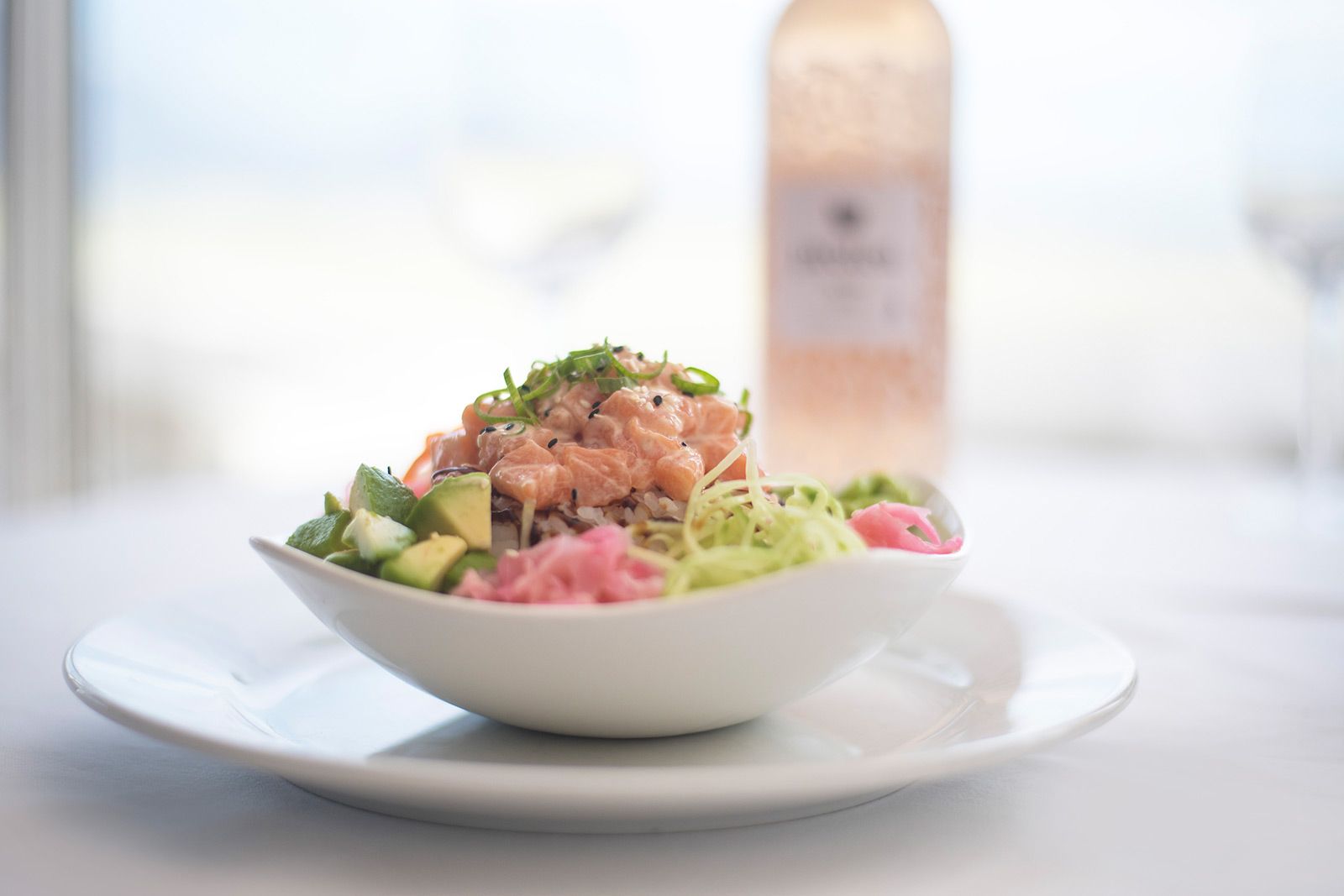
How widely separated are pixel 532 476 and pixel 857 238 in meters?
0.90

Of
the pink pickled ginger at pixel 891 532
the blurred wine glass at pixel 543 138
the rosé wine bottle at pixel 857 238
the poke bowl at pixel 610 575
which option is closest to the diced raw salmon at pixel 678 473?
the poke bowl at pixel 610 575

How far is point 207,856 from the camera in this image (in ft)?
1.95

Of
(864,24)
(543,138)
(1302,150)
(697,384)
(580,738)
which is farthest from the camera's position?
(543,138)

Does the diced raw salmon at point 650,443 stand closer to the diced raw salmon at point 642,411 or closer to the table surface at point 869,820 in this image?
the diced raw salmon at point 642,411

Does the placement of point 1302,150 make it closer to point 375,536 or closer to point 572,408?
point 572,408

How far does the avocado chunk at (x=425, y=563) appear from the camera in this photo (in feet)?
2.23

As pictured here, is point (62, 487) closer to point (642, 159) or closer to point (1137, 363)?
point (642, 159)

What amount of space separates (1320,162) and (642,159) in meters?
0.90

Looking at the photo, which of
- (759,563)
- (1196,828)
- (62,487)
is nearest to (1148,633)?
(1196,828)

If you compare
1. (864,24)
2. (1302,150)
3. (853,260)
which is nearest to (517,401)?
(853,260)

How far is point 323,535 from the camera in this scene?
761 mm

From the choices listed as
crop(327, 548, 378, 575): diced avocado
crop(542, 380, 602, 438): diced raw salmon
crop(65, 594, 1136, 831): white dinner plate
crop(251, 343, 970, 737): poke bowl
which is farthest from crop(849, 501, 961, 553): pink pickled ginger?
crop(327, 548, 378, 575): diced avocado

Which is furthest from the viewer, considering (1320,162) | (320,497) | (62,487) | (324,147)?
(62,487)

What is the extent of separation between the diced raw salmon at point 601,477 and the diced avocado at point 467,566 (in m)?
0.10
